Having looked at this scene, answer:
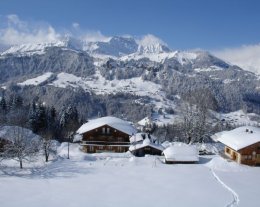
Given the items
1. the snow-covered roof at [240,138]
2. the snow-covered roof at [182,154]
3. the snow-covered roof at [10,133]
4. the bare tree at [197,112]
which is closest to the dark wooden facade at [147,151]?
the bare tree at [197,112]

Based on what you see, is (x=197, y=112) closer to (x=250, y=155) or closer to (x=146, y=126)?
(x=250, y=155)

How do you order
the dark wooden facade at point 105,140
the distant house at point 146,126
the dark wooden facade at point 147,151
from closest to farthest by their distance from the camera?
1. the dark wooden facade at point 147,151
2. the dark wooden facade at point 105,140
3. the distant house at point 146,126

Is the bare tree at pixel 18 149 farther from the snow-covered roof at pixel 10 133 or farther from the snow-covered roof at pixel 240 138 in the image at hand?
the snow-covered roof at pixel 240 138

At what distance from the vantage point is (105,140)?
7925 cm

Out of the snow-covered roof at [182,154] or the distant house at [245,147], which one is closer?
the distant house at [245,147]

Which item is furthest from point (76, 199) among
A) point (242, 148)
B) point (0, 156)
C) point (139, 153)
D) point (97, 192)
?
point (139, 153)

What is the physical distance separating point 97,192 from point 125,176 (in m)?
9.59

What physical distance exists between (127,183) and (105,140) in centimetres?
3286

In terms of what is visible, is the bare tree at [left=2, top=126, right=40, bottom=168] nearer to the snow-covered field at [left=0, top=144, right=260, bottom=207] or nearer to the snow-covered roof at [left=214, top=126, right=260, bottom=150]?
the snow-covered field at [left=0, top=144, right=260, bottom=207]

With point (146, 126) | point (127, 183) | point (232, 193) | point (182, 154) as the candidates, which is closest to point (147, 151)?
point (182, 154)

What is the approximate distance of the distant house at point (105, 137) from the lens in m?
78.8

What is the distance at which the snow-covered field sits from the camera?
126 feet

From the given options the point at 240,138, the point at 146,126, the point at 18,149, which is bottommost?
the point at 18,149

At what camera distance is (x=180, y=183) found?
47.6m
